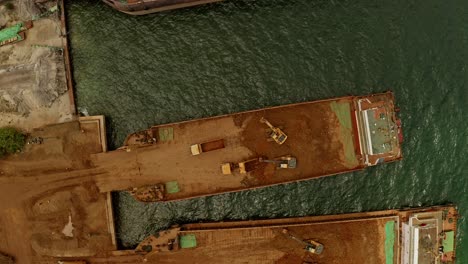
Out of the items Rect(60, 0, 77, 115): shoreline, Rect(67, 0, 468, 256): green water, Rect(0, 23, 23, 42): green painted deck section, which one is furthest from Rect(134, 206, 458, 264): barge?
Rect(0, 23, 23, 42): green painted deck section

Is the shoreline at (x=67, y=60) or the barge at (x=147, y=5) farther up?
the barge at (x=147, y=5)

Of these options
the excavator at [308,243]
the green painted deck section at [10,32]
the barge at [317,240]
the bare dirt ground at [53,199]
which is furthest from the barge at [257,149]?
the green painted deck section at [10,32]

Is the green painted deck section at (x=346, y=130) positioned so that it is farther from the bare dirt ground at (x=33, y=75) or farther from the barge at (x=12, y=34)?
the barge at (x=12, y=34)

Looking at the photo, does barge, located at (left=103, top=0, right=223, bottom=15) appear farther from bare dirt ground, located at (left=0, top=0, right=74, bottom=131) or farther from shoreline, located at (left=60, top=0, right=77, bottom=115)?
bare dirt ground, located at (left=0, top=0, right=74, bottom=131)

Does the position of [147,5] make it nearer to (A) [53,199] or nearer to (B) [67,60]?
(B) [67,60]

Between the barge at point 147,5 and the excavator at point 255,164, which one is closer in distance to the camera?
the barge at point 147,5

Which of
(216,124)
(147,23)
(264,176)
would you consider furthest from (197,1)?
(264,176)

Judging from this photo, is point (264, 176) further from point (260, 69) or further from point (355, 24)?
point (355, 24)
